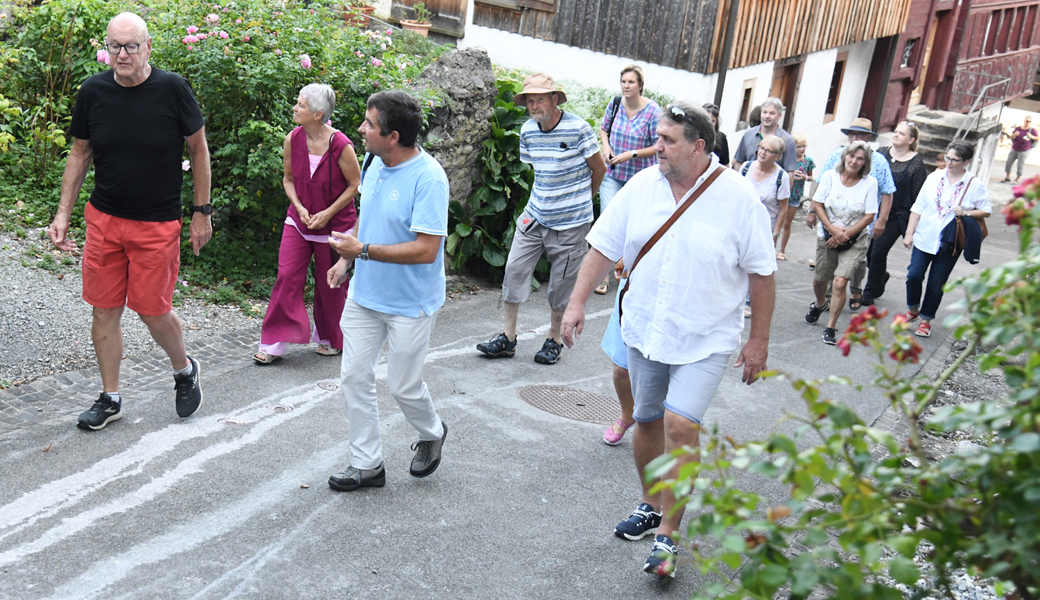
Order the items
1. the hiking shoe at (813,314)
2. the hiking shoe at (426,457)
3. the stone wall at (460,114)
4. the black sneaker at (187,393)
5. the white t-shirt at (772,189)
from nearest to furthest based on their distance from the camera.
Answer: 1. the hiking shoe at (426,457)
2. the black sneaker at (187,393)
3. the stone wall at (460,114)
4. the white t-shirt at (772,189)
5. the hiking shoe at (813,314)

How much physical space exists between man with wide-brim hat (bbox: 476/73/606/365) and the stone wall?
5.45 ft

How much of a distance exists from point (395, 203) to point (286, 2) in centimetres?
491

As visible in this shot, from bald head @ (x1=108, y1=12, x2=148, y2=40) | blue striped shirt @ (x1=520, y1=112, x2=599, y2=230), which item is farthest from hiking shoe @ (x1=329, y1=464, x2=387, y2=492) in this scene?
blue striped shirt @ (x1=520, y1=112, x2=599, y2=230)

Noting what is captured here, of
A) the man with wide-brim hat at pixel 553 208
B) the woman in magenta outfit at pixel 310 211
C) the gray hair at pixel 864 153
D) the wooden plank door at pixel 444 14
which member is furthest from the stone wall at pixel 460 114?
the wooden plank door at pixel 444 14

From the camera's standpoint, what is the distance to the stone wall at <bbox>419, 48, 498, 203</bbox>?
8.80m

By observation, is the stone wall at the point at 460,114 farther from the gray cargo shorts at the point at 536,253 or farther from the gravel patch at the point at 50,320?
the gravel patch at the point at 50,320

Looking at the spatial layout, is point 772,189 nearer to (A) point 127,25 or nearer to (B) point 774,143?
(B) point 774,143

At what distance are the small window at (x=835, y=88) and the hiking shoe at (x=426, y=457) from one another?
56.6 ft

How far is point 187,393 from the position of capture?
213 inches

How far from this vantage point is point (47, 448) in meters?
4.88

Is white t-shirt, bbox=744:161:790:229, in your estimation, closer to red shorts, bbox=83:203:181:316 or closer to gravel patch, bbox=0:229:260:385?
gravel patch, bbox=0:229:260:385

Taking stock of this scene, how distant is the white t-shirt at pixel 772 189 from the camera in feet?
30.2

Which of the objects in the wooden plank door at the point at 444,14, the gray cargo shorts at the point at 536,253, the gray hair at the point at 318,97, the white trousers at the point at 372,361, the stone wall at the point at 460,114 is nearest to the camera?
the white trousers at the point at 372,361

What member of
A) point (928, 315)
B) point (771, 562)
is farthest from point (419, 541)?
point (928, 315)
